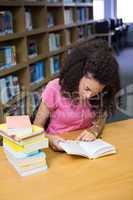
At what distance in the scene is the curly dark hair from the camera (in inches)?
62.6

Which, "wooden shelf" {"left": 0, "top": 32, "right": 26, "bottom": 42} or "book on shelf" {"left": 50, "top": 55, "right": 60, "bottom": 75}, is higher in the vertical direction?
"wooden shelf" {"left": 0, "top": 32, "right": 26, "bottom": 42}

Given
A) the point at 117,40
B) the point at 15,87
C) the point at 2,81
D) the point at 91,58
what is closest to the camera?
the point at 91,58

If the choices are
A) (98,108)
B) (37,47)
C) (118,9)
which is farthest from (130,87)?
(118,9)

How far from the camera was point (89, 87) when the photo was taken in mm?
1611

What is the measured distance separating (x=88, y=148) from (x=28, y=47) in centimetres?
266

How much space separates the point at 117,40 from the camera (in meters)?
10.3

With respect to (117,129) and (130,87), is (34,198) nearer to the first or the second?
(117,129)

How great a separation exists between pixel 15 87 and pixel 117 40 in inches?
292

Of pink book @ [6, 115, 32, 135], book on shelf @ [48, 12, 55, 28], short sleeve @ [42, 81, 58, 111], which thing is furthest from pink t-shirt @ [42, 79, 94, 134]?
book on shelf @ [48, 12, 55, 28]

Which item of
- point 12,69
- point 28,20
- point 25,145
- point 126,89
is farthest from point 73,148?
point 126,89

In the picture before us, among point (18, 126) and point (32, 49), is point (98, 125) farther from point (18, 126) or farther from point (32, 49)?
point (32, 49)

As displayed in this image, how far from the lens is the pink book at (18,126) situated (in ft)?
4.24

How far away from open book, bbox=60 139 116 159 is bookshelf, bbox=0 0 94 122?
1.09 meters

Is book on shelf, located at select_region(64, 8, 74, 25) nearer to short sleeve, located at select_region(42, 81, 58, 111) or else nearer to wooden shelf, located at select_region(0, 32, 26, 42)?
wooden shelf, located at select_region(0, 32, 26, 42)
